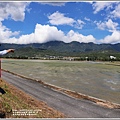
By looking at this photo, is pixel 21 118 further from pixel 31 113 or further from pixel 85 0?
pixel 85 0

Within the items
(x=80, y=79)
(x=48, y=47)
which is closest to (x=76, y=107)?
(x=48, y=47)

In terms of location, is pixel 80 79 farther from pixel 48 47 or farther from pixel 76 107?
pixel 76 107

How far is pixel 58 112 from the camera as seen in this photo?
951 cm

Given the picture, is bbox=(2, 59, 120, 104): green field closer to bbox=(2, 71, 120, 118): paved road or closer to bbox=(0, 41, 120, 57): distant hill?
bbox=(0, 41, 120, 57): distant hill

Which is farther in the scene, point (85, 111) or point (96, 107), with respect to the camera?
point (96, 107)

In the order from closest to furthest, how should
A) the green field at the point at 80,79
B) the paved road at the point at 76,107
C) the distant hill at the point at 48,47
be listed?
the paved road at the point at 76,107 < the distant hill at the point at 48,47 < the green field at the point at 80,79

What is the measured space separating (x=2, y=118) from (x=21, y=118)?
61 centimetres

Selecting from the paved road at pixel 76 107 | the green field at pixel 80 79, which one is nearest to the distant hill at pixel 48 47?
the green field at pixel 80 79

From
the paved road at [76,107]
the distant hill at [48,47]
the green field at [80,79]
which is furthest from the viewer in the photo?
the green field at [80,79]

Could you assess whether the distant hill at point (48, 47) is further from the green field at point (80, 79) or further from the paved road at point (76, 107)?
the paved road at point (76, 107)

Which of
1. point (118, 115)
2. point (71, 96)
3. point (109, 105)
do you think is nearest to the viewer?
point (118, 115)

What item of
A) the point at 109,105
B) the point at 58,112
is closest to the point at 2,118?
the point at 58,112

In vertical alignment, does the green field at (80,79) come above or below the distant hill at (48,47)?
below

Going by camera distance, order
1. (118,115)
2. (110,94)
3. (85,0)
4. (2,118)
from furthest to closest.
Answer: (110,94), (118,115), (85,0), (2,118)
